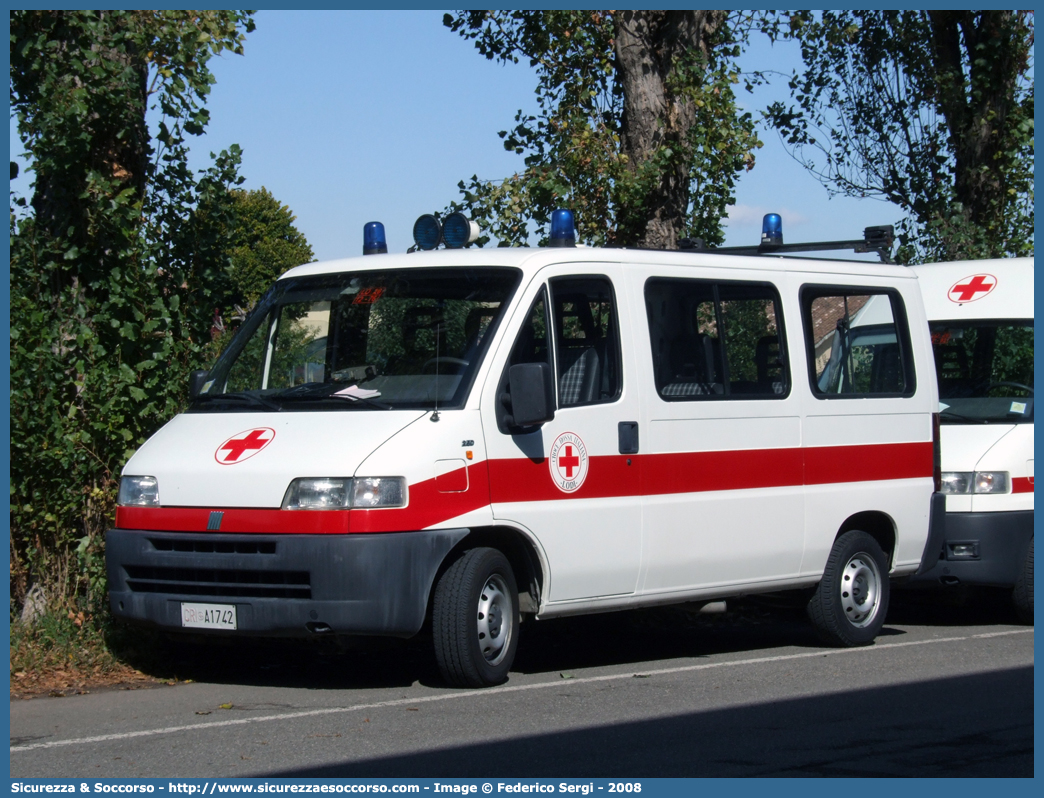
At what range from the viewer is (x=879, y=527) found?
11.1 metres

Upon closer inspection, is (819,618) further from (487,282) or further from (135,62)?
(135,62)

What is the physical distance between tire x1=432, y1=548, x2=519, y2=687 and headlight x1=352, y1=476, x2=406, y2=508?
554mm

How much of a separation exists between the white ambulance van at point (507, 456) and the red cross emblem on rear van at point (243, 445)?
0.02 meters

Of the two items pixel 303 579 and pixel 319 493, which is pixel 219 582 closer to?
pixel 303 579

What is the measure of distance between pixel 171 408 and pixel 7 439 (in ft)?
3.76

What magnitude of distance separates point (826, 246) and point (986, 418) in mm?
2075

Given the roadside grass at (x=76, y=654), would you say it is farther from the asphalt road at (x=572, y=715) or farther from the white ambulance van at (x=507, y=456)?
the white ambulance van at (x=507, y=456)

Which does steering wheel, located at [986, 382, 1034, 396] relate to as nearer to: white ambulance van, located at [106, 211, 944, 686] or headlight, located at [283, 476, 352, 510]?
white ambulance van, located at [106, 211, 944, 686]

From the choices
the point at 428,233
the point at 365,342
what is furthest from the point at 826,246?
the point at 365,342

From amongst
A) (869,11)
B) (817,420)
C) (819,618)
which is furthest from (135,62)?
(869,11)

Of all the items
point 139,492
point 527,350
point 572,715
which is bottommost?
point 572,715

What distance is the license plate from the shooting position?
8.21 m

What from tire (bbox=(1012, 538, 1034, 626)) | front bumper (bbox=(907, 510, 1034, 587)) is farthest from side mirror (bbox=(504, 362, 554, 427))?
tire (bbox=(1012, 538, 1034, 626))

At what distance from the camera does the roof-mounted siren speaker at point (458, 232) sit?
10.1 m
